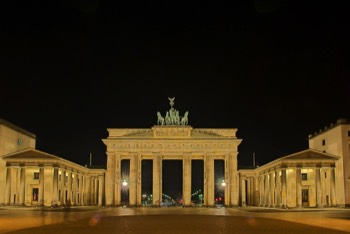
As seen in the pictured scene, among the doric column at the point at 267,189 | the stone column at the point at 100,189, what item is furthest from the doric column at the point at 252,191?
the stone column at the point at 100,189

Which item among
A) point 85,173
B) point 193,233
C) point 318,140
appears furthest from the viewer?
point 85,173

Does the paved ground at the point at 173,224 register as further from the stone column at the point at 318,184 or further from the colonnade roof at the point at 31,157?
the stone column at the point at 318,184

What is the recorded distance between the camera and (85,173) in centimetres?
10262

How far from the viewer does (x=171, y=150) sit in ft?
309

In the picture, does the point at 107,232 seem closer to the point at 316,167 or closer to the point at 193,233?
the point at 193,233

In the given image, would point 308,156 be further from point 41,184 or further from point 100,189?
point 100,189

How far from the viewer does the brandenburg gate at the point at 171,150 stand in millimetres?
93875

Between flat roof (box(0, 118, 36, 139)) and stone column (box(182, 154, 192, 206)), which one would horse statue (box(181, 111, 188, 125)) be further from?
flat roof (box(0, 118, 36, 139))

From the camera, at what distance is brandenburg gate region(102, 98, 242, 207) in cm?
9388

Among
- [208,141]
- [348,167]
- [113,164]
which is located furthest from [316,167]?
[113,164]

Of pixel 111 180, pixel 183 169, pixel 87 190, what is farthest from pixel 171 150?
pixel 87 190

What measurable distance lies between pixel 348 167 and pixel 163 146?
34.0 metres

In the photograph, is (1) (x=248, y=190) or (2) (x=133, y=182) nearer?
(2) (x=133, y=182)

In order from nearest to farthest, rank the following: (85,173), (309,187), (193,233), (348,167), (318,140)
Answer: (193,233) → (348,167) → (309,187) → (318,140) → (85,173)
